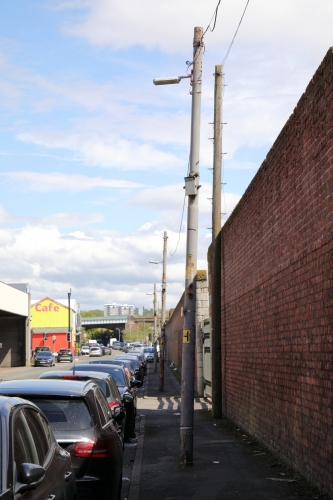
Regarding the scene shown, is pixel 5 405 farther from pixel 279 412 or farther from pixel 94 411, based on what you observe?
pixel 279 412

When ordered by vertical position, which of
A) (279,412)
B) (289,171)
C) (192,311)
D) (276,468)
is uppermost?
(289,171)

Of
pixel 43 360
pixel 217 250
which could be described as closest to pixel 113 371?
pixel 217 250

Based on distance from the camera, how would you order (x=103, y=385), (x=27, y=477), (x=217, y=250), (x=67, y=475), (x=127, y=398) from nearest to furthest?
(x=27, y=477) < (x=67, y=475) < (x=103, y=385) < (x=127, y=398) < (x=217, y=250)

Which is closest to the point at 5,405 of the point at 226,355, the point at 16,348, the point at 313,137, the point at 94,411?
the point at 94,411

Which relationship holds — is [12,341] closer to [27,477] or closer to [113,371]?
[113,371]

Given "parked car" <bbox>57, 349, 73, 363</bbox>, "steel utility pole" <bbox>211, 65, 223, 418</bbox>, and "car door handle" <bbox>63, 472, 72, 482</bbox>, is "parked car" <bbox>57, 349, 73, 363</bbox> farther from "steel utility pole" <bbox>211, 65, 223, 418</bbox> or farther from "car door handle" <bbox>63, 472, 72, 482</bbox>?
"car door handle" <bbox>63, 472, 72, 482</bbox>

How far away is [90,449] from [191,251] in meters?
5.96

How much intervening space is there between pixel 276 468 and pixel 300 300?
2.68 metres

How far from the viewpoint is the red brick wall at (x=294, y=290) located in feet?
27.8

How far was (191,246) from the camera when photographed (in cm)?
1280

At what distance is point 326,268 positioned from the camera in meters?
8.41

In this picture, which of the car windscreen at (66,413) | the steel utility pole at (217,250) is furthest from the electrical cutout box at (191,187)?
the steel utility pole at (217,250)

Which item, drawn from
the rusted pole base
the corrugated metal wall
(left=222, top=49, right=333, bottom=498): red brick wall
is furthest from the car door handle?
the corrugated metal wall

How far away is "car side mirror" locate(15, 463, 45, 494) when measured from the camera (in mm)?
4484
